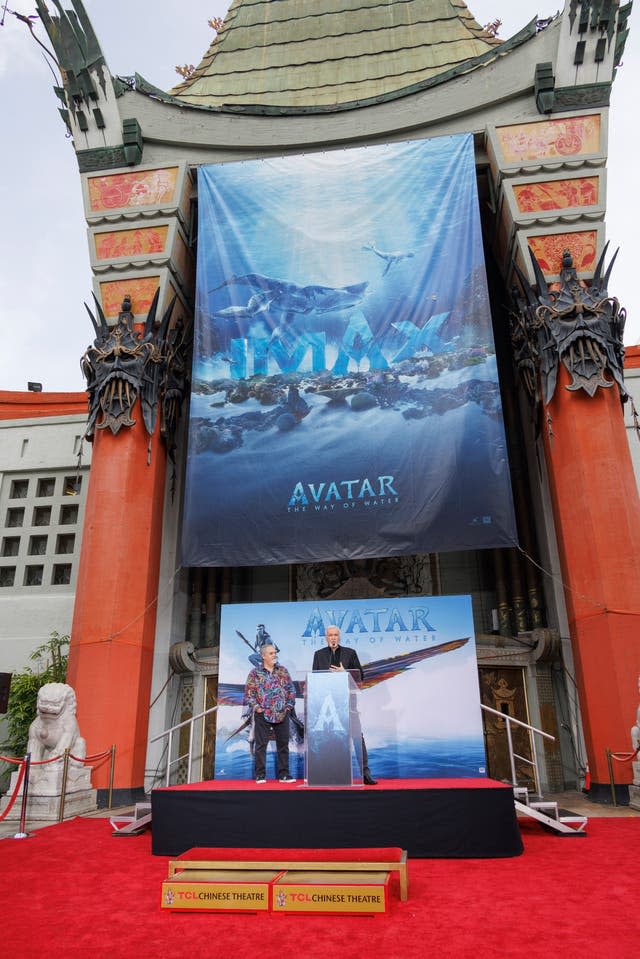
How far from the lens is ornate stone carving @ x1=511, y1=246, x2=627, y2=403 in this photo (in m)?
13.1

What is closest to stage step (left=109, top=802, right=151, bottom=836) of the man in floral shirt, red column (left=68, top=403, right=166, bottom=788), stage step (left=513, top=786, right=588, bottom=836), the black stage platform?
the man in floral shirt

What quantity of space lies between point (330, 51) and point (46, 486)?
14578mm

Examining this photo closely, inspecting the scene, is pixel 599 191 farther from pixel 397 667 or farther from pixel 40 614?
pixel 40 614

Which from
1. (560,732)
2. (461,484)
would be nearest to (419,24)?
(461,484)

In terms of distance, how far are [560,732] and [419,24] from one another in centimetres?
1893

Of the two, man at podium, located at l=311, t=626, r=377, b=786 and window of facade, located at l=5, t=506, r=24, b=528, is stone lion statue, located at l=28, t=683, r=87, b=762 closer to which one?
man at podium, located at l=311, t=626, r=377, b=786

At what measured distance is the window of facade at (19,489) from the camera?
1797cm

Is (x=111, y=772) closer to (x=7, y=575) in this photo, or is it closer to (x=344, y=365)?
(x=7, y=575)

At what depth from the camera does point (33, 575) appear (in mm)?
17141

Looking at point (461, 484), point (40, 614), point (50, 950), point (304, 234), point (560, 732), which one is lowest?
point (50, 950)

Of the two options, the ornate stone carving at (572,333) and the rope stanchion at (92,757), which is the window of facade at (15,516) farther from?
the ornate stone carving at (572,333)

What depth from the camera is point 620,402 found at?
13242mm

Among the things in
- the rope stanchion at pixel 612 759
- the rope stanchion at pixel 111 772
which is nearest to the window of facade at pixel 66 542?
the rope stanchion at pixel 111 772

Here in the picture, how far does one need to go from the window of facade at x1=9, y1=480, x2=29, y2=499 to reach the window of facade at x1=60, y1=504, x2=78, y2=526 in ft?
4.14
